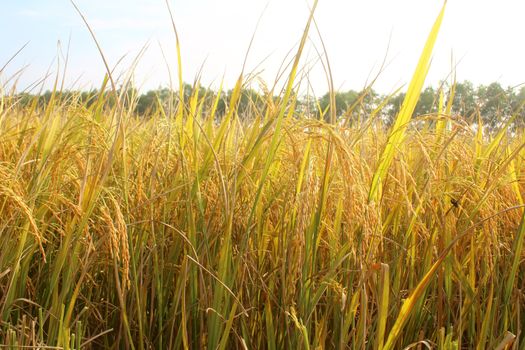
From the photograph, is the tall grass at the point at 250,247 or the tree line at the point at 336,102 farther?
the tree line at the point at 336,102

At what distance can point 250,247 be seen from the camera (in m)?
1.68

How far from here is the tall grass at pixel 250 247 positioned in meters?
1.46

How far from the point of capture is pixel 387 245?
6.12 ft

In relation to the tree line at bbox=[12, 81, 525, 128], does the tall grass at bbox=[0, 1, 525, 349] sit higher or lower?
lower

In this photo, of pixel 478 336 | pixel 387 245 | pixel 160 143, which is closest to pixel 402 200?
pixel 387 245

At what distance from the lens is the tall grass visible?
1.46m

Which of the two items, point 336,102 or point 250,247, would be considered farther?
point 336,102

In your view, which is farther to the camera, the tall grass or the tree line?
the tree line

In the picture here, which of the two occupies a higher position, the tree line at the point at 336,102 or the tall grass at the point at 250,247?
the tree line at the point at 336,102

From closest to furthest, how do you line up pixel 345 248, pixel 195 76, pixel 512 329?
pixel 345 248 → pixel 512 329 → pixel 195 76

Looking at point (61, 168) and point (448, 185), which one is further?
point (448, 185)

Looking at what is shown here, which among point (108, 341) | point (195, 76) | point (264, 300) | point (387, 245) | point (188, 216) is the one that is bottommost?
point (108, 341)

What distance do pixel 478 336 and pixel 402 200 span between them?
0.46 metres

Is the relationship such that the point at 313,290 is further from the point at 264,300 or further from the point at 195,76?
the point at 195,76
